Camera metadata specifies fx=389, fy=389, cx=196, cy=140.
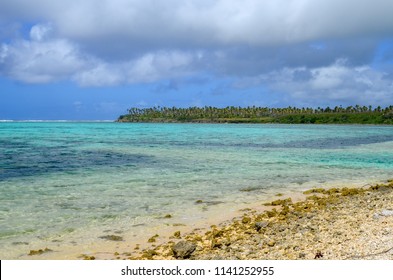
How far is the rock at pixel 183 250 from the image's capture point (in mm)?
12500

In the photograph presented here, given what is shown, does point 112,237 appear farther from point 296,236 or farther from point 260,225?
point 296,236

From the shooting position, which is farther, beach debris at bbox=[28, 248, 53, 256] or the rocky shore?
beach debris at bbox=[28, 248, 53, 256]

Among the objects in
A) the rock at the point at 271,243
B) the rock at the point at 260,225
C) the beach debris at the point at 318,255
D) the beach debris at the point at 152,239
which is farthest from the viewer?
the rock at the point at 260,225

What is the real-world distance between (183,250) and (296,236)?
396cm

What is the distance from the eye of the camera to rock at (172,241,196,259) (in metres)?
12.5

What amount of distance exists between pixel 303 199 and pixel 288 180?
7.36 m

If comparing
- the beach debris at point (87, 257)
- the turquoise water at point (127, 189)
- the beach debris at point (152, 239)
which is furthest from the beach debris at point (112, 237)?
the beach debris at point (87, 257)

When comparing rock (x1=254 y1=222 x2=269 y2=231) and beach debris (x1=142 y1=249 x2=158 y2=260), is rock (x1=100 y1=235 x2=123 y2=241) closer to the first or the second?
beach debris (x1=142 y1=249 x2=158 y2=260)

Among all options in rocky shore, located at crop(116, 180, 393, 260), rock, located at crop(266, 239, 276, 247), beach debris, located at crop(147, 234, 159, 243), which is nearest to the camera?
rocky shore, located at crop(116, 180, 393, 260)

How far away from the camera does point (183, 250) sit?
41.2 ft

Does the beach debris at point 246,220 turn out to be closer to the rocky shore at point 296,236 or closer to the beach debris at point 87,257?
the rocky shore at point 296,236

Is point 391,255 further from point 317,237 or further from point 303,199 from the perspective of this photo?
point 303,199

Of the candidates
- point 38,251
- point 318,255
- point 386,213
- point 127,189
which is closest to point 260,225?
point 318,255

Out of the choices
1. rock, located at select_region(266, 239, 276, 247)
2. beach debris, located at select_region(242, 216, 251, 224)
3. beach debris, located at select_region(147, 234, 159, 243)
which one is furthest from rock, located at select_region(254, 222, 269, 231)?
beach debris, located at select_region(147, 234, 159, 243)
